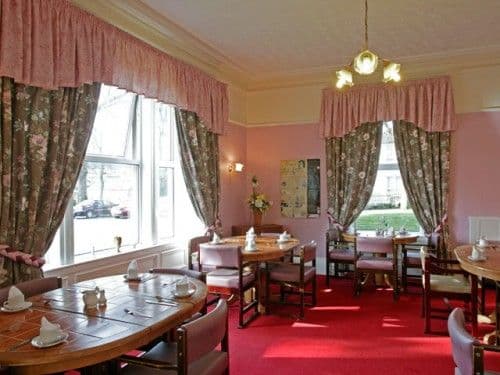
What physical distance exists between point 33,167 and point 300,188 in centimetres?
448

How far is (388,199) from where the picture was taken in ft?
21.1

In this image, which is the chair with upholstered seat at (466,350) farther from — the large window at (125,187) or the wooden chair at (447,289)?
the large window at (125,187)

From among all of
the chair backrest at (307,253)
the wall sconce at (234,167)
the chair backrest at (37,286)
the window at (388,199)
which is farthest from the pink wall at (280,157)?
the chair backrest at (37,286)

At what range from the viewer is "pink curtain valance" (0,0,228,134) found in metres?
2.97

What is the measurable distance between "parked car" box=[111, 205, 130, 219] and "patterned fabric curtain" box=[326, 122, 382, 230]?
10.8 ft

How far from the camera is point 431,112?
5875 mm

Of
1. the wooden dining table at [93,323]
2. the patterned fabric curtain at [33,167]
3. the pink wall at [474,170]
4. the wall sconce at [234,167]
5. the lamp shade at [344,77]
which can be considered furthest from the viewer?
the wall sconce at [234,167]

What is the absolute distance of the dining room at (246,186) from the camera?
2459 mm

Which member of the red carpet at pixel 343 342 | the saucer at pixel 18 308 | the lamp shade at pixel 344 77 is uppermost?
the lamp shade at pixel 344 77

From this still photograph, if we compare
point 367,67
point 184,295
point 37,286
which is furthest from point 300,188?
point 37,286

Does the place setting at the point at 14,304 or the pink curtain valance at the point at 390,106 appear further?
the pink curtain valance at the point at 390,106

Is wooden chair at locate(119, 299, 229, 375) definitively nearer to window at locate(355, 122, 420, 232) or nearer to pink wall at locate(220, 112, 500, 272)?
pink wall at locate(220, 112, 500, 272)

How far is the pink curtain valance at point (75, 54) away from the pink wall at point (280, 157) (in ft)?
7.37

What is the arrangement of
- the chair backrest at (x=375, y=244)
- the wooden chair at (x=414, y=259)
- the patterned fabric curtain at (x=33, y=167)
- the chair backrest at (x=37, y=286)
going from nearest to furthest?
the chair backrest at (x=37, y=286) → the patterned fabric curtain at (x=33, y=167) → the chair backrest at (x=375, y=244) → the wooden chair at (x=414, y=259)
